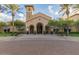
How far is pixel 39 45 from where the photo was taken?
7.13m

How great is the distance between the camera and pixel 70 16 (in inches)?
287

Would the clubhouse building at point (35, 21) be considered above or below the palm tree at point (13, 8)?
below

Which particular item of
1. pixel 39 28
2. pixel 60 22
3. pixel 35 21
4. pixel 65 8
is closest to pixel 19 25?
pixel 35 21

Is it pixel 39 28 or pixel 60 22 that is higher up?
pixel 60 22

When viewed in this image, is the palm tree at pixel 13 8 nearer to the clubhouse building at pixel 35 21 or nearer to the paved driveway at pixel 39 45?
the clubhouse building at pixel 35 21

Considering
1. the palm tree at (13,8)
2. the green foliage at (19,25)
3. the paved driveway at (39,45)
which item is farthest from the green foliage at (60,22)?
the palm tree at (13,8)

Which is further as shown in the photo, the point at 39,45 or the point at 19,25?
the point at 19,25

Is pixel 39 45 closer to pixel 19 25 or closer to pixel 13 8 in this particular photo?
pixel 19 25

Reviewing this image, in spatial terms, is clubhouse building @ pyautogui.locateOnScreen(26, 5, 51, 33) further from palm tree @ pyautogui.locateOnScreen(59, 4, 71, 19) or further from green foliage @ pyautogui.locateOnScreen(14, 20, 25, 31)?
palm tree @ pyautogui.locateOnScreen(59, 4, 71, 19)

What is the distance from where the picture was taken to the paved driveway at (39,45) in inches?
276

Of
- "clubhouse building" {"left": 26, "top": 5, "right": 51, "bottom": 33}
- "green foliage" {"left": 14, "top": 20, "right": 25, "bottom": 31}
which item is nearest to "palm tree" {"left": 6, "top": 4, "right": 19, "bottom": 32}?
"green foliage" {"left": 14, "top": 20, "right": 25, "bottom": 31}
